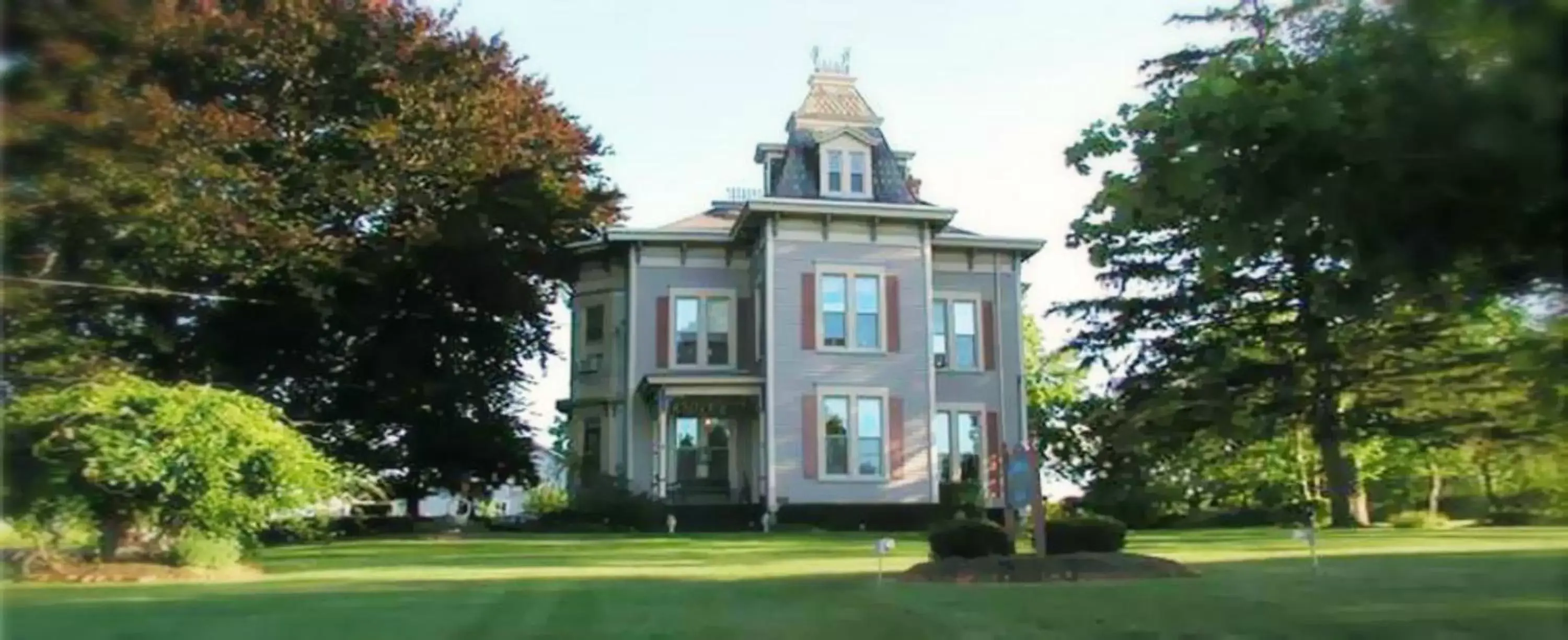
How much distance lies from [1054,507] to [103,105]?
2791 cm

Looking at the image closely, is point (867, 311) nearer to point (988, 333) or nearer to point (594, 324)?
point (988, 333)

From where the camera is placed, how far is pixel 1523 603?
30.6ft

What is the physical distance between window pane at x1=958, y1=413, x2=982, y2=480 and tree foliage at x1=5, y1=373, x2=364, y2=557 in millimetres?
19655

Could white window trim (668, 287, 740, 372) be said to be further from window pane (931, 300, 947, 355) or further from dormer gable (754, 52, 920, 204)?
window pane (931, 300, 947, 355)

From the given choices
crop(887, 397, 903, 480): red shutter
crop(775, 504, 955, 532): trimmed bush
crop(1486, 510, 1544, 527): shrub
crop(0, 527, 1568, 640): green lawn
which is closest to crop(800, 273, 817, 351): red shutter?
crop(887, 397, 903, 480): red shutter

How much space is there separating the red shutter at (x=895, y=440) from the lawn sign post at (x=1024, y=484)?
51.4 feet

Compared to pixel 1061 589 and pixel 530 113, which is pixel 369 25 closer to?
pixel 530 113

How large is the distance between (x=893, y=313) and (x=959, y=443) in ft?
13.3

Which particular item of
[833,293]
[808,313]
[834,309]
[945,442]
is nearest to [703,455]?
[808,313]

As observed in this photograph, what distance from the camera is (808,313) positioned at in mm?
31344

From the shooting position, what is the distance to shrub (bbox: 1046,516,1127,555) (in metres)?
14.8

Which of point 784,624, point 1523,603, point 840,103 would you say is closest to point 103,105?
point 784,624

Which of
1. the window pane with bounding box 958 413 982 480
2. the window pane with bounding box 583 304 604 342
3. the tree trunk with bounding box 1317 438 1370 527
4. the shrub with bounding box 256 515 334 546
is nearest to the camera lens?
the shrub with bounding box 256 515 334 546

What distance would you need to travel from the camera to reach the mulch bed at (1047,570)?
43.0 ft
